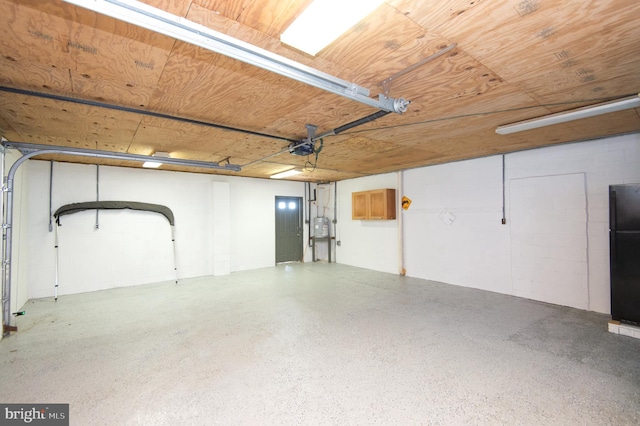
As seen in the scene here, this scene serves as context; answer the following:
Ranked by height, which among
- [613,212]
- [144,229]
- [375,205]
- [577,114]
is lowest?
[144,229]

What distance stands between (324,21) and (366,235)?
19.8 ft

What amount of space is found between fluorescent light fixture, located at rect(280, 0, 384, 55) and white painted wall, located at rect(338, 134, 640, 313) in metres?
4.27

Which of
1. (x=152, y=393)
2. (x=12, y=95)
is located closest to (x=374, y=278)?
(x=152, y=393)

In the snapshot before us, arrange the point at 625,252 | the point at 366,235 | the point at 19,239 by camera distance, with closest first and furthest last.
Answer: the point at 625,252
the point at 19,239
the point at 366,235

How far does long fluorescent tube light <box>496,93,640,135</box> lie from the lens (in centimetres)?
232

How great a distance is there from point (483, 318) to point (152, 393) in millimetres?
3659

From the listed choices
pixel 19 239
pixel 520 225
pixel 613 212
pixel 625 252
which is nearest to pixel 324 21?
pixel 613 212

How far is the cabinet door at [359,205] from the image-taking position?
6.61 metres

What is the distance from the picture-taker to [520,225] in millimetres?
4363

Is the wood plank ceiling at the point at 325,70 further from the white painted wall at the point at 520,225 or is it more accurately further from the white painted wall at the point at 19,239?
the white painted wall at the point at 19,239

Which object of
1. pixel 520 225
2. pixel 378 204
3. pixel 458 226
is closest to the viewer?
pixel 520 225

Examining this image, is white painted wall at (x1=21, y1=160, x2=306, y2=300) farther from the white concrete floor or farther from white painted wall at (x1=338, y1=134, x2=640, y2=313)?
white painted wall at (x1=338, y1=134, x2=640, y2=313)

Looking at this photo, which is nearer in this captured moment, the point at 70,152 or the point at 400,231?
the point at 70,152

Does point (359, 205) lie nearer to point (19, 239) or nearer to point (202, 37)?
point (202, 37)
